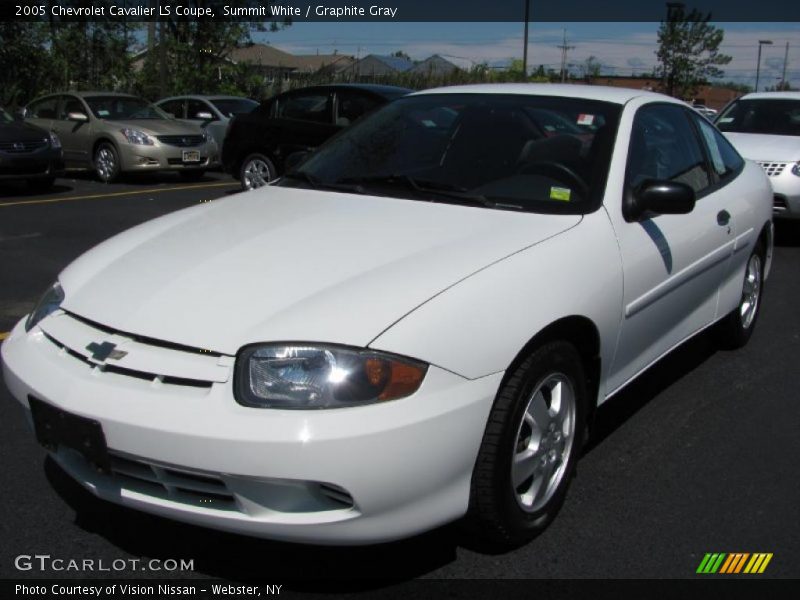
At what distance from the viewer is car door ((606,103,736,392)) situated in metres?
3.33

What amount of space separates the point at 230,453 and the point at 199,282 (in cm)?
68

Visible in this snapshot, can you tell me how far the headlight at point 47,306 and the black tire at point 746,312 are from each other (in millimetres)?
3500

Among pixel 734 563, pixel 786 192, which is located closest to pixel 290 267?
pixel 734 563

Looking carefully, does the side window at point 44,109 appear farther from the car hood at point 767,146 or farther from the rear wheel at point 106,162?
the car hood at point 767,146

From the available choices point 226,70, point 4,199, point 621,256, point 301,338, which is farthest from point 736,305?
point 226,70

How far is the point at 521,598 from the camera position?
8.52ft

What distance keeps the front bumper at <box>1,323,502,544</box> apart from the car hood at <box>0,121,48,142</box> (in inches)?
390

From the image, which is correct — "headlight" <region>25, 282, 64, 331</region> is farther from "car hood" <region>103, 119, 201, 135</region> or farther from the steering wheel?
"car hood" <region>103, 119, 201, 135</region>

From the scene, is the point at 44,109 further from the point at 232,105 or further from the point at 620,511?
the point at 620,511

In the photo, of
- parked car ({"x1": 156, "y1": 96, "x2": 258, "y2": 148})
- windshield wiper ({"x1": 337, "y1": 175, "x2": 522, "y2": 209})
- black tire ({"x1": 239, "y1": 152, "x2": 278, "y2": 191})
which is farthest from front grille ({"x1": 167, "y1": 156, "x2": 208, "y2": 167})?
windshield wiper ({"x1": 337, "y1": 175, "x2": 522, "y2": 209})

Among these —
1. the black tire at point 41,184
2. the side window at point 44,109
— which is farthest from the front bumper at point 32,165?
the side window at point 44,109

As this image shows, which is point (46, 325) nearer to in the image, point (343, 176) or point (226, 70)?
point (343, 176)

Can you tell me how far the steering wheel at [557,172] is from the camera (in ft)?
11.2

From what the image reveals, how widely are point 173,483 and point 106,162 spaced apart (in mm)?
11746
